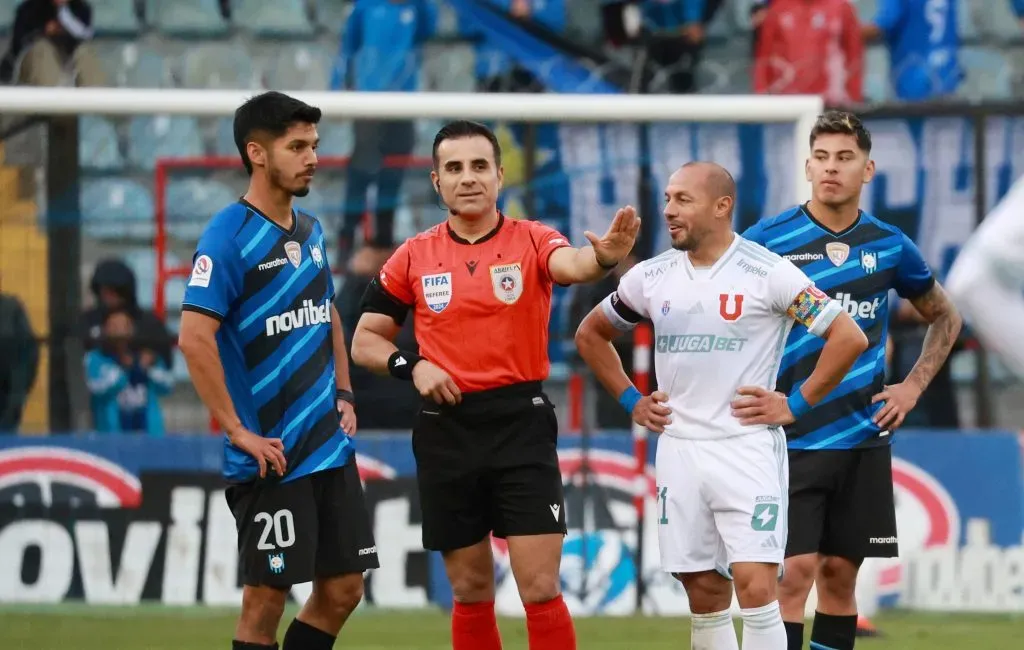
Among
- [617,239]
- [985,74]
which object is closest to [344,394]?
[617,239]

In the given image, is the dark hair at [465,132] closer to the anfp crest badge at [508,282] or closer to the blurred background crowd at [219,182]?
the anfp crest badge at [508,282]

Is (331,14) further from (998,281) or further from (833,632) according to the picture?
(998,281)

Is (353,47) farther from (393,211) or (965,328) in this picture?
(965,328)

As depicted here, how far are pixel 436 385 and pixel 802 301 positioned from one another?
1274 millimetres

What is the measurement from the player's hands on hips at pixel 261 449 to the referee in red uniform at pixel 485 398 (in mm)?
547

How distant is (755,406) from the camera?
5.74m

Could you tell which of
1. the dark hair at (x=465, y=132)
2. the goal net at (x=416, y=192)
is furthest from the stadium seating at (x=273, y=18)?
the dark hair at (x=465, y=132)

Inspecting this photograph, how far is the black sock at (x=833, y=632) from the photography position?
6496 millimetres

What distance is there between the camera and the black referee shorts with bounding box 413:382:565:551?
590 centimetres

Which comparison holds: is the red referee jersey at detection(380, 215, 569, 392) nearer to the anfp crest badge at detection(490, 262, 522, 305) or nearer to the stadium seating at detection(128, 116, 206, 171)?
the anfp crest badge at detection(490, 262, 522, 305)

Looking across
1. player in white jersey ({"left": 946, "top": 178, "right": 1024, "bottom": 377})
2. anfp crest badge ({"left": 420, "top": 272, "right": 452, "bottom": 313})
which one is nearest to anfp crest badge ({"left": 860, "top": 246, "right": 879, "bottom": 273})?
anfp crest badge ({"left": 420, "top": 272, "right": 452, "bottom": 313})

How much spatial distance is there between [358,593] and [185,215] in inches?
168

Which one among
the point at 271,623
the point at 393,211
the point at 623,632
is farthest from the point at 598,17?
the point at 271,623

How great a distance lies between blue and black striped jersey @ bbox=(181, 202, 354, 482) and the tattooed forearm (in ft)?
7.85
